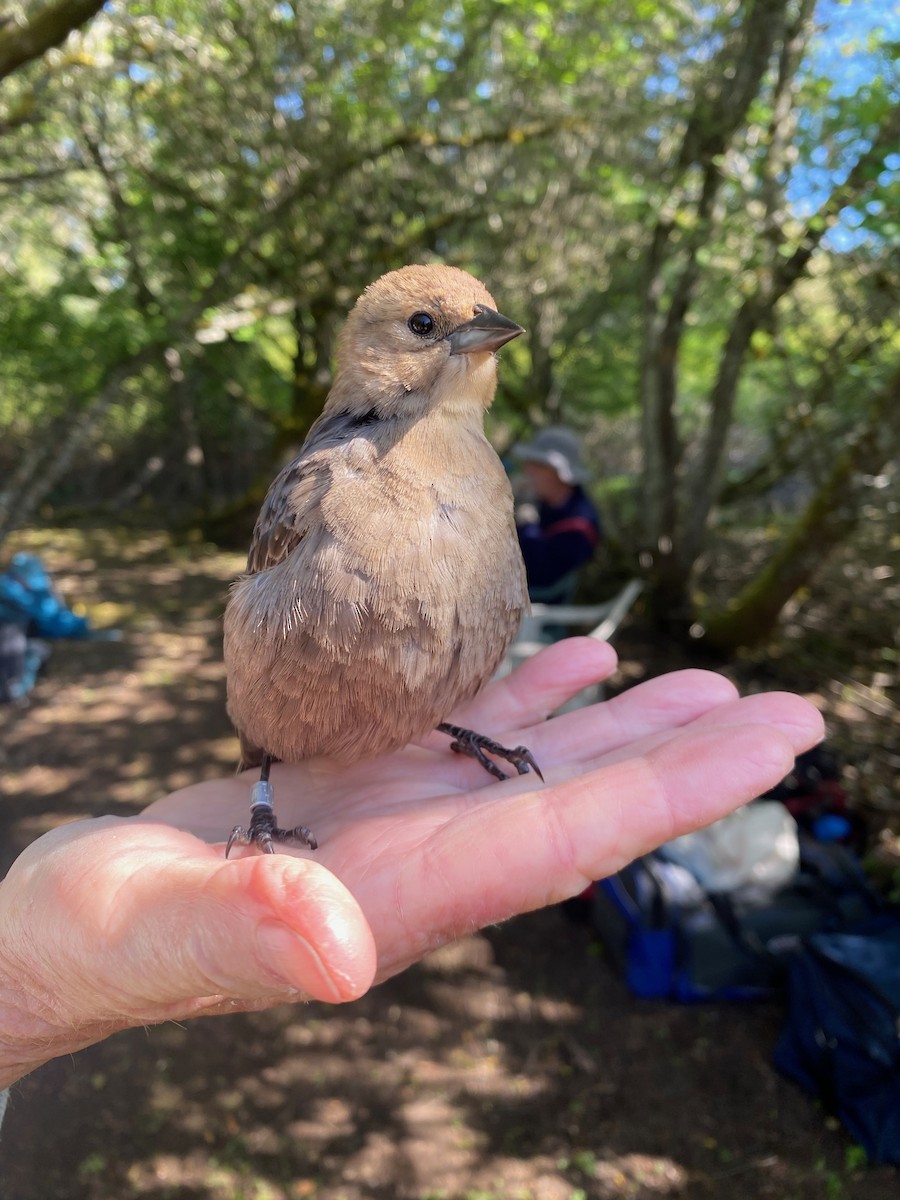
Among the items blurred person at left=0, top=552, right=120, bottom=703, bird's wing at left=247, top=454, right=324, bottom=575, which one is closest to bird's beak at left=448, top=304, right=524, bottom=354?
bird's wing at left=247, top=454, right=324, bottom=575

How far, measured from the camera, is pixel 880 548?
20.4 feet

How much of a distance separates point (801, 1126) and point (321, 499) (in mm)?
3974

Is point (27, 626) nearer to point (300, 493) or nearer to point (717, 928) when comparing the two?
point (300, 493)

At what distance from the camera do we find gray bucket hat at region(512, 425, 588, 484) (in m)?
5.59

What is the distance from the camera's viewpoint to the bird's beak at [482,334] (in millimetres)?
2211

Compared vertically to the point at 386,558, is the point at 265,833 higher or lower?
lower

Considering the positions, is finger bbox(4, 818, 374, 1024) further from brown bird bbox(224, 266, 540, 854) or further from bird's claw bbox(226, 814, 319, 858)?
brown bird bbox(224, 266, 540, 854)

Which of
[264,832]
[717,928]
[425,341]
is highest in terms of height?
[425,341]

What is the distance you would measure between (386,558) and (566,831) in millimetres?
836

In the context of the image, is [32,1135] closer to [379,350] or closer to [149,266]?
[379,350]

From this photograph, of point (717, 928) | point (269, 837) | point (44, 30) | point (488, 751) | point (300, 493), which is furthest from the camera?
point (717, 928)

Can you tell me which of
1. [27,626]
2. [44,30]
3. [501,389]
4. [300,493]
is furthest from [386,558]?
[501,389]

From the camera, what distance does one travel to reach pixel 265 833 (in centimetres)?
197

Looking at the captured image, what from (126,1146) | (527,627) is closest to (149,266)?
(527,627)
